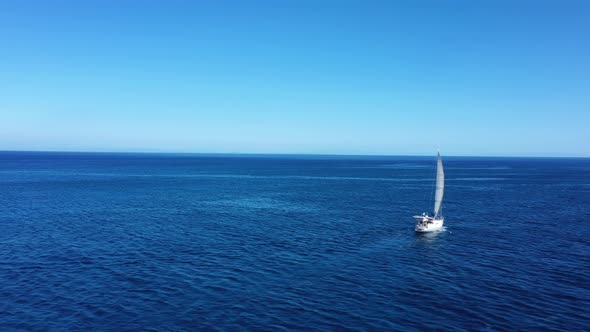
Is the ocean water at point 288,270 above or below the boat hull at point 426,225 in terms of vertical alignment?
below

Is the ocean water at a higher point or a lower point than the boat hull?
lower

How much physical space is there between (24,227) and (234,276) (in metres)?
49.3

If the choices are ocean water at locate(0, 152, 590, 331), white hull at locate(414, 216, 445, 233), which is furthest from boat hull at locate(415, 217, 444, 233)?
ocean water at locate(0, 152, 590, 331)

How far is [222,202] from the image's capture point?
104 metres

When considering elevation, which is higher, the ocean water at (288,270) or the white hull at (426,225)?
the white hull at (426,225)

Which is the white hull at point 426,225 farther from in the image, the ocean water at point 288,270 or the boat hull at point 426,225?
the ocean water at point 288,270

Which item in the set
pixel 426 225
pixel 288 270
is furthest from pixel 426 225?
pixel 288 270

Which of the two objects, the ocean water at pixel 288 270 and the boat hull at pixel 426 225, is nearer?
the ocean water at pixel 288 270

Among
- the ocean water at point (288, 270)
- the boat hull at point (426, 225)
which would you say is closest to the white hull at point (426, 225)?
the boat hull at point (426, 225)

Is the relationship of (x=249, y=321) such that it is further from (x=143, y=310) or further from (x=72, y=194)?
(x=72, y=194)

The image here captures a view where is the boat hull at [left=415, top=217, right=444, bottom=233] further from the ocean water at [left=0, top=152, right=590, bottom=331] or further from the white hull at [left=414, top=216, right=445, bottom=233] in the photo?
the ocean water at [left=0, top=152, right=590, bottom=331]

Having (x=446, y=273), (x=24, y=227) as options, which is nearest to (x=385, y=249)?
(x=446, y=273)

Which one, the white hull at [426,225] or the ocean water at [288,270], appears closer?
the ocean water at [288,270]

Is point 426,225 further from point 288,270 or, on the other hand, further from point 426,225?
point 288,270
